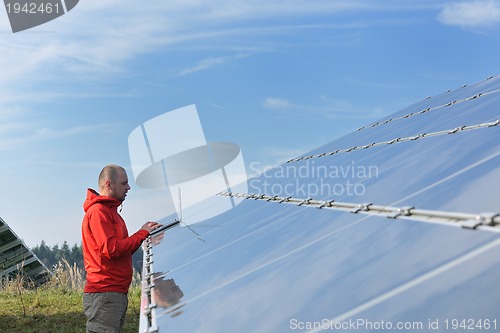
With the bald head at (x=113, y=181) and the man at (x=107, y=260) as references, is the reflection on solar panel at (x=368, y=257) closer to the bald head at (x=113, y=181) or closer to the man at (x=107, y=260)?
the man at (x=107, y=260)

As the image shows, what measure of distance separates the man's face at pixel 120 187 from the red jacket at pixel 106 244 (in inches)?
2.5

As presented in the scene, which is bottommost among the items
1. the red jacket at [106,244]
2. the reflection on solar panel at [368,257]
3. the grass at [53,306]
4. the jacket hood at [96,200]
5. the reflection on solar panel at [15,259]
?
the reflection on solar panel at [368,257]

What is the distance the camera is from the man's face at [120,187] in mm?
5141

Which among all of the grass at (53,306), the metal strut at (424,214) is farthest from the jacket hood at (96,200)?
the grass at (53,306)

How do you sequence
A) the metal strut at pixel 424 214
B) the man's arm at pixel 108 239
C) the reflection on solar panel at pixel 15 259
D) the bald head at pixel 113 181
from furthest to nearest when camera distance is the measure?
1. the reflection on solar panel at pixel 15 259
2. the bald head at pixel 113 181
3. the man's arm at pixel 108 239
4. the metal strut at pixel 424 214

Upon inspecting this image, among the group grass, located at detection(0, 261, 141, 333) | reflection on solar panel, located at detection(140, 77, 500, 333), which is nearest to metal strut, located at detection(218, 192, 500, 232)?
reflection on solar panel, located at detection(140, 77, 500, 333)

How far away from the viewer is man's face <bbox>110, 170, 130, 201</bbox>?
16.9 feet

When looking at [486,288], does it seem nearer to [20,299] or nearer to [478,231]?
[478,231]

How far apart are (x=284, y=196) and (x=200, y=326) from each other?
356 cm

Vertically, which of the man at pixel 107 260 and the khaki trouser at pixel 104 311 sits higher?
the man at pixel 107 260

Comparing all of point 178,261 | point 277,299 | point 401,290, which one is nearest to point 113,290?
point 178,261

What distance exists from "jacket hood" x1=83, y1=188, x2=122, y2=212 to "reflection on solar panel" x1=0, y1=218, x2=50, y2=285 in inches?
395

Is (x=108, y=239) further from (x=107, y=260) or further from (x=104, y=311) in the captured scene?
(x=104, y=311)

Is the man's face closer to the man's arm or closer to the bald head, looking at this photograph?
the bald head
